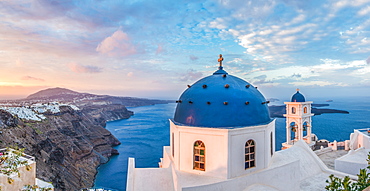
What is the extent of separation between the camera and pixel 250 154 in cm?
988

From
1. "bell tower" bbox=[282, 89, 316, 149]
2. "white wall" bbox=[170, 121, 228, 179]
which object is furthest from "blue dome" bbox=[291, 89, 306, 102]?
"white wall" bbox=[170, 121, 228, 179]

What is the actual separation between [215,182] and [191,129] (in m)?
2.47

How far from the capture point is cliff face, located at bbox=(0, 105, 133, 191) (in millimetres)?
24516

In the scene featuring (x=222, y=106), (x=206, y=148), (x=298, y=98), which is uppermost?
(x=298, y=98)

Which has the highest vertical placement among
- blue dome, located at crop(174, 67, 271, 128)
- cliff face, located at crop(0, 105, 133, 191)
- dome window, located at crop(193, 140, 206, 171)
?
blue dome, located at crop(174, 67, 271, 128)

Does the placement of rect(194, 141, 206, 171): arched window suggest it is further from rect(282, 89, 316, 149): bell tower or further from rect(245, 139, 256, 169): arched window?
rect(282, 89, 316, 149): bell tower

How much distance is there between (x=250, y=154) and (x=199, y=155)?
7.83ft

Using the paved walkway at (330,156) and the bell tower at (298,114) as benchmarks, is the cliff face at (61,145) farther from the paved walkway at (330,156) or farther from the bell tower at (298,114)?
the paved walkway at (330,156)

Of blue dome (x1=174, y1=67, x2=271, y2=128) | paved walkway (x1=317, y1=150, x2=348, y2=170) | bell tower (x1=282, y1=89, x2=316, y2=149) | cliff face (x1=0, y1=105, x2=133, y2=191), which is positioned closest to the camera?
blue dome (x1=174, y1=67, x2=271, y2=128)

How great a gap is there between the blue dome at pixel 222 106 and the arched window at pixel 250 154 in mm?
935

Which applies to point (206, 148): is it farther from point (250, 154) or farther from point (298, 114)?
point (298, 114)

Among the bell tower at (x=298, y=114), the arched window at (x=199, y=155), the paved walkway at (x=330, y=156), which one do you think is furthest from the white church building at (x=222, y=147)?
the bell tower at (x=298, y=114)

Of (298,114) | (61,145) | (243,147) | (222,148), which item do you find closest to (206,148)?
(222,148)

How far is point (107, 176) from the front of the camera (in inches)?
1293
